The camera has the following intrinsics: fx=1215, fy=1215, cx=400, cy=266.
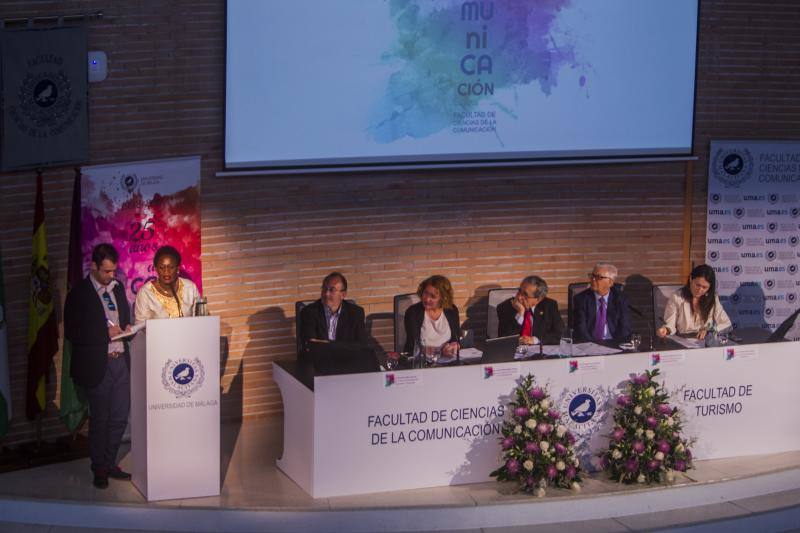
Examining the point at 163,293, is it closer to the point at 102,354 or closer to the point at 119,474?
the point at 102,354

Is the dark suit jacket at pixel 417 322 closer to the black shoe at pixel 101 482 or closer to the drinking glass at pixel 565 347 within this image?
the drinking glass at pixel 565 347

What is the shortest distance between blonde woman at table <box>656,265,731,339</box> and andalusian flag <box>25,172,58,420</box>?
12.7 ft

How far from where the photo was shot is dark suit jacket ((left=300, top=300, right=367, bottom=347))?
760 centimetres

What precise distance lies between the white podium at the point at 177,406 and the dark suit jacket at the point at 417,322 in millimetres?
1558

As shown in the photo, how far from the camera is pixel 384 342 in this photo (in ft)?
28.9

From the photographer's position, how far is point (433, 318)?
308 inches

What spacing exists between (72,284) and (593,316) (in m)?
3.36

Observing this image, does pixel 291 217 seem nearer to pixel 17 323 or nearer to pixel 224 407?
pixel 224 407

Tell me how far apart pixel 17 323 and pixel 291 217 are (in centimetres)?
199

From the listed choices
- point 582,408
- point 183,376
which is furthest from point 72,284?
point 582,408

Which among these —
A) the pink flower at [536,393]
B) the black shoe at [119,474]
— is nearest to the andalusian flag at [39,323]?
the black shoe at [119,474]

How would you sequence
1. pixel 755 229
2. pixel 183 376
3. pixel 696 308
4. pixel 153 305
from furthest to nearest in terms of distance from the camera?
1. pixel 755 229
2. pixel 696 308
3. pixel 153 305
4. pixel 183 376

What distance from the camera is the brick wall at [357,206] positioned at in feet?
24.7

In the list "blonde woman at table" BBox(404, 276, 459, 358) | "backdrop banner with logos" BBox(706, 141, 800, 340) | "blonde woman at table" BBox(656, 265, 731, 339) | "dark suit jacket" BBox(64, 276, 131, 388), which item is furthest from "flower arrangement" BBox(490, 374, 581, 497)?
"backdrop banner with logos" BBox(706, 141, 800, 340)
